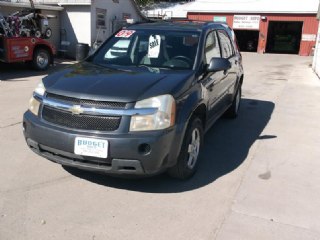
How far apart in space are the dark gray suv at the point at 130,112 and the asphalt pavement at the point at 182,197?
1.13 feet

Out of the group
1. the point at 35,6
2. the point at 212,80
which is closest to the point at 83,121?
the point at 212,80

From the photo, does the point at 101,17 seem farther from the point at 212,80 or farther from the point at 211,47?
the point at 212,80

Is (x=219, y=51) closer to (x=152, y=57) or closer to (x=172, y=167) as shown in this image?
(x=152, y=57)

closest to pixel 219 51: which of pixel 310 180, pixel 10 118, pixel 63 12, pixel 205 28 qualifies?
pixel 205 28

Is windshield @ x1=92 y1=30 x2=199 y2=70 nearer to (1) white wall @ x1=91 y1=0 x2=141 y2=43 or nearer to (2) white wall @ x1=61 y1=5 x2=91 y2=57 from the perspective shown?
(2) white wall @ x1=61 y1=5 x2=91 y2=57

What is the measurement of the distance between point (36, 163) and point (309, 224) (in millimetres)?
3122

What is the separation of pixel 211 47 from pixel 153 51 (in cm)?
85

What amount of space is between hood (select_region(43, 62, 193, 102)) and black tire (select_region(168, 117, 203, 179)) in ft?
1.68

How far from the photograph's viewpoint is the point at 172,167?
3.98m

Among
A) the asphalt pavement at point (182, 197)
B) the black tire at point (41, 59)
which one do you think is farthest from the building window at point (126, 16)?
the asphalt pavement at point (182, 197)

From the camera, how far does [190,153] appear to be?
165 inches

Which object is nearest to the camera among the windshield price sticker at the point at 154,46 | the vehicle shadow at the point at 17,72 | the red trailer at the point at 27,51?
the windshield price sticker at the point at 154,46

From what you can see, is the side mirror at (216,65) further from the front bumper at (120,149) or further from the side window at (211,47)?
the front bumper at (120,149)

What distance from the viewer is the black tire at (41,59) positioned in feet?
43.4
